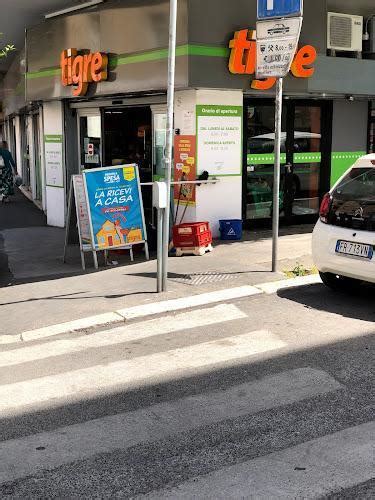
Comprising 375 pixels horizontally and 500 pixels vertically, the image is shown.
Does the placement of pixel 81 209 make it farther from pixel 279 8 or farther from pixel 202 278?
pixel 279 8

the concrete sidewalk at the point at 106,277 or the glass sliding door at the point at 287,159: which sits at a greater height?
the glass sliding door at the point at 287,159

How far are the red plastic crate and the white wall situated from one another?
4.78 metres

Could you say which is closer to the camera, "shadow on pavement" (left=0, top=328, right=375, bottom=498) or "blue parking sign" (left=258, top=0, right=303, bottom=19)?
"shadow on pavement" (left=0, top=328, right=375, bottom=498)

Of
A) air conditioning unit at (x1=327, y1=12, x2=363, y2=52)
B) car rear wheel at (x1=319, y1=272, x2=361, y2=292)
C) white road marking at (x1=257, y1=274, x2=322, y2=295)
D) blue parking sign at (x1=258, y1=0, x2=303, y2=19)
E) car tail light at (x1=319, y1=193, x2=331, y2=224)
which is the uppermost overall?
air conditioning unit at (x1=327, y1=12, x2=363, y2=52)

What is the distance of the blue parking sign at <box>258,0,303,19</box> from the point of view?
7734 mm

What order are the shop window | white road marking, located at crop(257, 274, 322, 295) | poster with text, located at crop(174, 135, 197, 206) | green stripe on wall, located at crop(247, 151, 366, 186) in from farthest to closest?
the shop window
green stripe on wall, located at crop(247, 151, 366, 186)
poster with text, located at crop(174, 135, 197, 206)
white road marking, located at crop(257, 274, 322, 295)

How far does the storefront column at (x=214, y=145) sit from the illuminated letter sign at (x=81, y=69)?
1.69 meters

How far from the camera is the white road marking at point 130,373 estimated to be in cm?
493

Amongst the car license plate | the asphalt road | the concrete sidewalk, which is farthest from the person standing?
the car license plate

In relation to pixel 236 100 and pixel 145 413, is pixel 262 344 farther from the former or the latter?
pixel 236 100

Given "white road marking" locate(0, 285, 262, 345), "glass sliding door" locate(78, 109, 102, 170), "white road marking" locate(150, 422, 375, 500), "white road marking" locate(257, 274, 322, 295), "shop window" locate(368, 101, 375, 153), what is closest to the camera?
"white road marking" locate(150, 422, 375, 500)

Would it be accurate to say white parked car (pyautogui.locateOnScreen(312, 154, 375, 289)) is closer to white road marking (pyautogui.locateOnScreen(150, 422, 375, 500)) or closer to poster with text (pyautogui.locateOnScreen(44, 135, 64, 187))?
white road marking (pyautogui.locateOnScreen(150, 422, 375, 500))

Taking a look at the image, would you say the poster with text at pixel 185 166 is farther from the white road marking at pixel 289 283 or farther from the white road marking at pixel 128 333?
the white road marking at pixel 128 333

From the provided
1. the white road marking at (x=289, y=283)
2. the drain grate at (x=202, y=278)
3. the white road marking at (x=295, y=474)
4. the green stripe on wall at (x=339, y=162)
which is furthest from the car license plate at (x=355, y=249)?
the green stripe on wall at (x=339, y=162)
